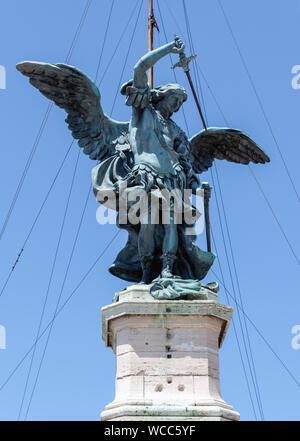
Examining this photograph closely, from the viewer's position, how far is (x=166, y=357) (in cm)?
1398

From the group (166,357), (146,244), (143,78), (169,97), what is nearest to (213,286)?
(146,244)

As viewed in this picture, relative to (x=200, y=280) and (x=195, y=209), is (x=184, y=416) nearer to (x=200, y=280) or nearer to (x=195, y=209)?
(x=200, y=280)

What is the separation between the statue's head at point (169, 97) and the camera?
52.6ft

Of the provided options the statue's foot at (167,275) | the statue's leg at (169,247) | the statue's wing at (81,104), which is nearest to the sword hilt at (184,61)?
the statue's wing at (81,104)

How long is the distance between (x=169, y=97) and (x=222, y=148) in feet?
5.65

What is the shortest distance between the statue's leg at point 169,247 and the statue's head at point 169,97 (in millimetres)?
1944

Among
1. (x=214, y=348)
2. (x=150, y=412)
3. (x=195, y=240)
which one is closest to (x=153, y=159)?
(x=195, y=240)

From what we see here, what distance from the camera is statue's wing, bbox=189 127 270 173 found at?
17.0 meters

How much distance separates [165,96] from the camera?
1608 centimetres

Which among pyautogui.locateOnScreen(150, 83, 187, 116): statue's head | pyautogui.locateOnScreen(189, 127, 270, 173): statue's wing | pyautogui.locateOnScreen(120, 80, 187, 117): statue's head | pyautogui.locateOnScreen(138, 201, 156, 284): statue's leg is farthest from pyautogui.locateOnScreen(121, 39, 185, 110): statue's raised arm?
pyautogui.locateOnScreen(138, 201, 156, 284): statue's leg

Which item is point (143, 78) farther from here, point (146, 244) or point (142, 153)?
point (146, 244)

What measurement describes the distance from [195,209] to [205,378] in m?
3.16

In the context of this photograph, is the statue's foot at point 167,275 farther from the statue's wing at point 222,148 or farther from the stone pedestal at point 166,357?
the statue's wing at point 222,148
